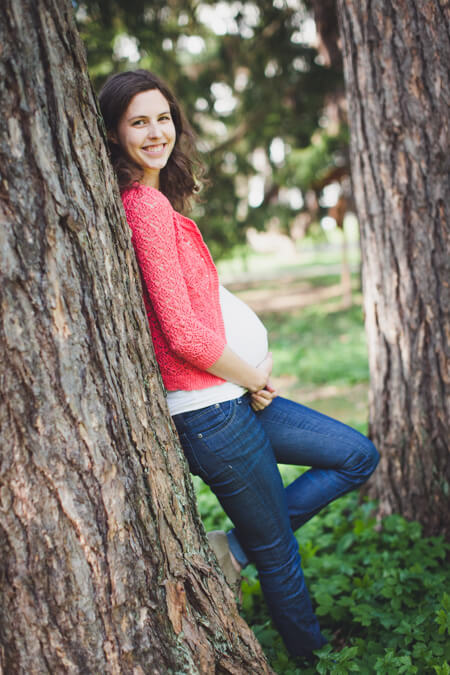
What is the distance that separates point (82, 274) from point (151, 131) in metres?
0.73

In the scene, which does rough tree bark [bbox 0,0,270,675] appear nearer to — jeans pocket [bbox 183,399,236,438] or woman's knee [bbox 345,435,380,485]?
jeans pocket [bbox 183,399,236,438]

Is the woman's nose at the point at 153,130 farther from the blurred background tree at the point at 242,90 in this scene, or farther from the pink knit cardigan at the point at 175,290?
the blurred background tree at the point at 242,90

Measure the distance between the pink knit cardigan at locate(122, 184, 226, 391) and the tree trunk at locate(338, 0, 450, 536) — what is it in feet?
3.86

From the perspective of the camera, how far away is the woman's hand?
1.98 meters

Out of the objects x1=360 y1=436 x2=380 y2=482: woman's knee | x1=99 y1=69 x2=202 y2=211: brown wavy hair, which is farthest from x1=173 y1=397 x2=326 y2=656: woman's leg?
x1=99 y1=69 x2=202 y2=211: brown wavy hair

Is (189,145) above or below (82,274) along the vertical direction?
above

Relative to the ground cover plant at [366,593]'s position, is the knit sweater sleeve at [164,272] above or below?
above

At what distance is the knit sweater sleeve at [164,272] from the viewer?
1651mm

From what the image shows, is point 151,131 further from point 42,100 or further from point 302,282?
point 302,282

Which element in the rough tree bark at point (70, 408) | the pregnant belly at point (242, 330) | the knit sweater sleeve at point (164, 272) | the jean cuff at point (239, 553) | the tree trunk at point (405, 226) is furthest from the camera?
the tree trunk at point (405, 226)

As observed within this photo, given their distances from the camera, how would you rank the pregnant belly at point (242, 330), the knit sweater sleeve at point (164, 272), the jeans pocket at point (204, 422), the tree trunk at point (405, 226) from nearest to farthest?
the knit sweater sleeve at point (164, 272), the jeans pocket at point (204, 422), the pregnant belly at point (242, 330), the tree trunk at point (405, 226)

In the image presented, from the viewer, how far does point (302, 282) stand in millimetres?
16031

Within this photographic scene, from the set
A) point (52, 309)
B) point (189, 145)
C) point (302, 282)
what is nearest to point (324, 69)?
point (189, 145)

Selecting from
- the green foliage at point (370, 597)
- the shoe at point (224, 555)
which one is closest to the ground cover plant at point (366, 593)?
→ the green foliage at point (370, 597)
